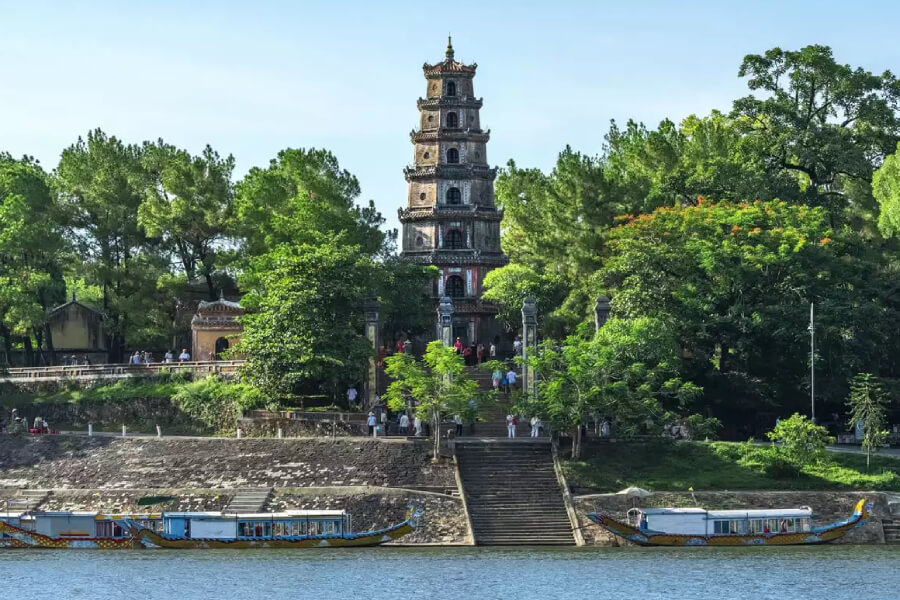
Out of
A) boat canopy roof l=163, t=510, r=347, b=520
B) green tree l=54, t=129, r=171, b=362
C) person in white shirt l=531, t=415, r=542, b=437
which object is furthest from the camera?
green tree l=54, t=129, r=171, b=362

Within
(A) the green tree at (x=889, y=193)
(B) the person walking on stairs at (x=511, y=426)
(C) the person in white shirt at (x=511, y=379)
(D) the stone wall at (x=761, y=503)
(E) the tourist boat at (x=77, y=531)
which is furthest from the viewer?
(A) the green tree at (x=889, y=193)

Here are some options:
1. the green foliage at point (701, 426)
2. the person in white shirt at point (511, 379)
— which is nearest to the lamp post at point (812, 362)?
the green foliage at point (701, 426)

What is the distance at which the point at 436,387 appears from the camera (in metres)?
70.2

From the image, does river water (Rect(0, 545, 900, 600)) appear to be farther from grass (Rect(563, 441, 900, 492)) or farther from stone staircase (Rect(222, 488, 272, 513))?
grass (Rect(563, 441, 900, 492))

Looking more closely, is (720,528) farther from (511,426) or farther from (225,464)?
(225,464)

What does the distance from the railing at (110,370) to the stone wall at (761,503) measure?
2182 cm

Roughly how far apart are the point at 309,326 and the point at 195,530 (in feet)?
46.0

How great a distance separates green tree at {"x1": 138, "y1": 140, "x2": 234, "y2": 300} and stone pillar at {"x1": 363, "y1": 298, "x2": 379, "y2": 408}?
15758 mm

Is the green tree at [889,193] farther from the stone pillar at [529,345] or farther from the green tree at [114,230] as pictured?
the green tree at [114,230]

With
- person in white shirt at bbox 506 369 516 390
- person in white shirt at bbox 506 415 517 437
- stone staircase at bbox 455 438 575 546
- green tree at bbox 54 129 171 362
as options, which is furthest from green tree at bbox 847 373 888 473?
green tree at bbox 54 129 171 362

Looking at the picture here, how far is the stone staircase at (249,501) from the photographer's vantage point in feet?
221

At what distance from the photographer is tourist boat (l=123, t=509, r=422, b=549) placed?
64562mm

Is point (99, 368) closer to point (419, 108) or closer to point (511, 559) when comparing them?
point (419, 108)

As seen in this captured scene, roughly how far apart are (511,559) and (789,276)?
2208 centimetres
